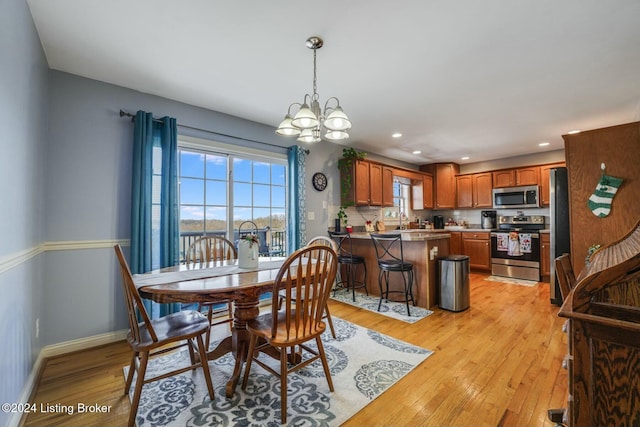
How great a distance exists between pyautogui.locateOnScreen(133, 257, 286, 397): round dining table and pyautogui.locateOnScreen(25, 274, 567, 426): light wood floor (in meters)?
0.70

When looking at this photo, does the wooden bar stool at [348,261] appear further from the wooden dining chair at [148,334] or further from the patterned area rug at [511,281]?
the patterned area rug at [511,281]

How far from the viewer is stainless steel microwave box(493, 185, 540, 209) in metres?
5.34

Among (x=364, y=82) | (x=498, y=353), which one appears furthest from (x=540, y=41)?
(x=498, y=353)

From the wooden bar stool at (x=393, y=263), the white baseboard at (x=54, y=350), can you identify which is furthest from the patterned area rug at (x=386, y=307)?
the white baseboard at (x=54, y=350)

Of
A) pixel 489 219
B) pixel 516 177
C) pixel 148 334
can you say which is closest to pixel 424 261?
pixel 148 334

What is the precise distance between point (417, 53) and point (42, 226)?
3392 mm

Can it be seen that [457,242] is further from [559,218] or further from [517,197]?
[559,218]

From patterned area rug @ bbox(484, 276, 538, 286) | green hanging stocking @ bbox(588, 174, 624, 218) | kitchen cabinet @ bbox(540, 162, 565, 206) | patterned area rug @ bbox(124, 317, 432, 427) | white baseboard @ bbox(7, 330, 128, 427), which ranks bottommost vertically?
patterned area rug @ bbox(484, 276, 538, 286)

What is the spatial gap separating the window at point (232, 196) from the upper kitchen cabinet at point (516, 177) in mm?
4728

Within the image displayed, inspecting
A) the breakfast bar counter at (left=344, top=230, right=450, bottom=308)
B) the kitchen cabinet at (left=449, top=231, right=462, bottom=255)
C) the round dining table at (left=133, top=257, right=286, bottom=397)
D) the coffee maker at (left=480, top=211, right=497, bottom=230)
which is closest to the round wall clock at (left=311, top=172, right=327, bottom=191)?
the breakfast bar counter at (left=344, top=230, right=450, bottom=308)

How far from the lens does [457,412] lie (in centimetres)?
159

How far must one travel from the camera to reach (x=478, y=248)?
5.64 meters

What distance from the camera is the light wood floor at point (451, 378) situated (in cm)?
157

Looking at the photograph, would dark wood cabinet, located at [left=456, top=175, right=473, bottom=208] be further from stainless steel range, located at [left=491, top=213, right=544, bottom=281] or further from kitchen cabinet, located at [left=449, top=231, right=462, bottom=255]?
stainless steel range, located at [left=491, top=213, right=544, bottom=281]
